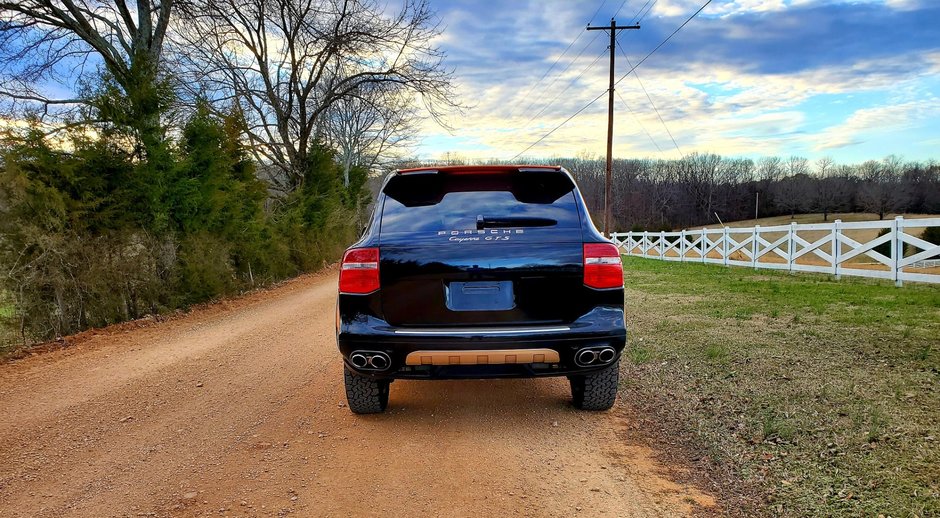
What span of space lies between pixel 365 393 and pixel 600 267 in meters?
1.90

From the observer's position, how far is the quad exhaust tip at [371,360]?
10.3 feet

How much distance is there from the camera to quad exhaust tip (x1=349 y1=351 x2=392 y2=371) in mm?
3146

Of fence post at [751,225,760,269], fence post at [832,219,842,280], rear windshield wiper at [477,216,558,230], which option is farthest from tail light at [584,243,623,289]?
fence post at [751,225,760,269]

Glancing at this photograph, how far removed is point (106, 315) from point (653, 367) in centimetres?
797

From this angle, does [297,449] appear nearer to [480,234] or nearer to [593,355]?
[480,234]

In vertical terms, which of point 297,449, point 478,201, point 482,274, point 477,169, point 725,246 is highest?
point 477,169

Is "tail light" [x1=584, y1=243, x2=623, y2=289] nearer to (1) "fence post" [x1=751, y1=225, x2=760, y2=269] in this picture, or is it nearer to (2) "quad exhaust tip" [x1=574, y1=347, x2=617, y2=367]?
(2) "quad exhaust tip" [x1=574, y1=347, x2=617, y2=367]

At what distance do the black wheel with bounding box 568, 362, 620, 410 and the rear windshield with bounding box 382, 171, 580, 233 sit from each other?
3.88 ft

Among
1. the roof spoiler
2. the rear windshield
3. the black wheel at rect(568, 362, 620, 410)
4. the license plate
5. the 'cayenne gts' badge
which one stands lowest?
the black wheel at rect(568, 362, 620, 410)

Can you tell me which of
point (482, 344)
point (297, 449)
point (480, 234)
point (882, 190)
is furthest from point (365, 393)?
point (882, 190)

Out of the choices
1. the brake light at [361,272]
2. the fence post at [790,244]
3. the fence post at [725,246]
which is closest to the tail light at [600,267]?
the brake light at [361,272]

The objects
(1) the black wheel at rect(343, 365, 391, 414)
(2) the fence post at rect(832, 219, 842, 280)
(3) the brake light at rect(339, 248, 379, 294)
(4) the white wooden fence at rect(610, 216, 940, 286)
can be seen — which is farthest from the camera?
(2) the fence post at rect(832, 219, 842, 280)

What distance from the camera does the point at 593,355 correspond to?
3154 millimetres

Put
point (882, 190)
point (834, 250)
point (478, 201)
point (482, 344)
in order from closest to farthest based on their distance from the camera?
point (482, 344)
point (478, 201)
point (834, 250)
point (882, 190)
